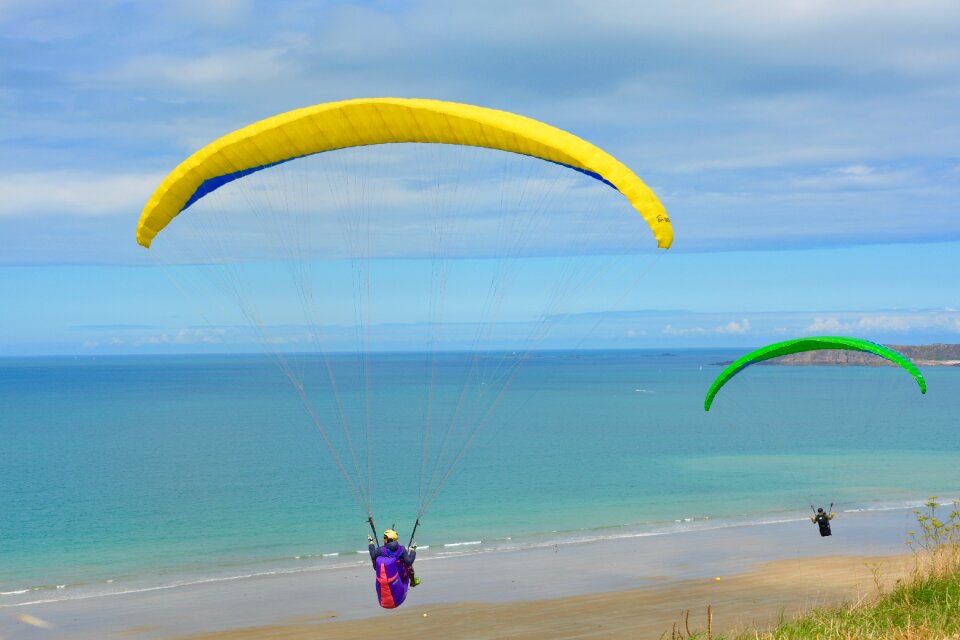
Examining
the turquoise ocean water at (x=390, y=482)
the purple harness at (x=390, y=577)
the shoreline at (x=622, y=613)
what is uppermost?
the turquoise ocean water at (x=390, y=482)

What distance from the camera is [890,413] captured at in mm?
84750

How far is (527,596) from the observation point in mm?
20469

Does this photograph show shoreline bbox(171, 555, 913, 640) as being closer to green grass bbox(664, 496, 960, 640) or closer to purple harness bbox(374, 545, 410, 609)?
green grass bbox(664, 496, 960, 640)

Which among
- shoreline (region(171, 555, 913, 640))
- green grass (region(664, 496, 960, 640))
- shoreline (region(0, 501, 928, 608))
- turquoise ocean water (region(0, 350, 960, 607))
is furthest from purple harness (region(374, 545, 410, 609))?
turquoise ocean water (region(0, 350, 960, 607))

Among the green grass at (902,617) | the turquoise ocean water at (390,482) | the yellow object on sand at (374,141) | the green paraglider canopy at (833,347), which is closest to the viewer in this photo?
the green grass at (902,617)

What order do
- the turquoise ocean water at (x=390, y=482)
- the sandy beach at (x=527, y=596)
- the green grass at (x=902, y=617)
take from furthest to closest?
the turquoise ocean water at (x=390, y=482)
the sandy beach at (x=527, y=596)
the green grass at (x=902, y=617)

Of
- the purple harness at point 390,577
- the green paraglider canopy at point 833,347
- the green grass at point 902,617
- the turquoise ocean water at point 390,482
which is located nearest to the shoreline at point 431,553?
the turquoise ocean water at point 390,482

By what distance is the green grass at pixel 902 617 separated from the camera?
10.0 meters

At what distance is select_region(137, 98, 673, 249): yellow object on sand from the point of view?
35.8ft

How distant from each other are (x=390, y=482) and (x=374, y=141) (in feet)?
102

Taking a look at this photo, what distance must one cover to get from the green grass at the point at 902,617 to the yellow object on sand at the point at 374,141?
4.68m

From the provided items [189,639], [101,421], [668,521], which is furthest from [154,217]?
[101,421]

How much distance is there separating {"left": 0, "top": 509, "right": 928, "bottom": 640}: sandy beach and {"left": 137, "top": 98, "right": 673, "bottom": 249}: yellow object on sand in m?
8.97

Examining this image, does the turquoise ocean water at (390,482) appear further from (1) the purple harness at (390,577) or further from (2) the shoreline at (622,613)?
(1) the purple harness at (390,577)
